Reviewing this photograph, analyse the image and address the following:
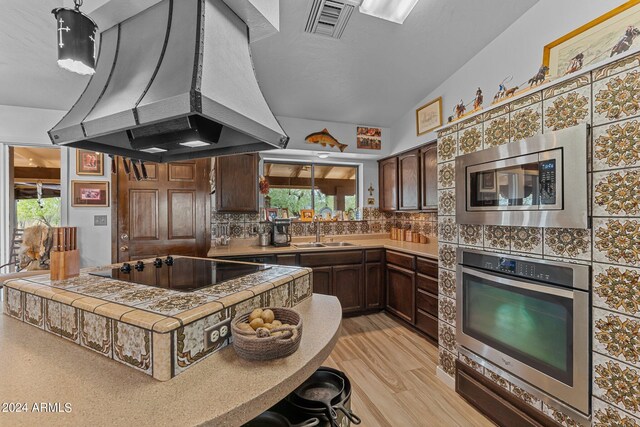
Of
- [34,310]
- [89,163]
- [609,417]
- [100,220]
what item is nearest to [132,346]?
[34,310]

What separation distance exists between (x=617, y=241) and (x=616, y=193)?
214 millimetres

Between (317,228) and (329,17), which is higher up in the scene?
(329,17)

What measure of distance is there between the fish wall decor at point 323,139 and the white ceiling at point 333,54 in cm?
40

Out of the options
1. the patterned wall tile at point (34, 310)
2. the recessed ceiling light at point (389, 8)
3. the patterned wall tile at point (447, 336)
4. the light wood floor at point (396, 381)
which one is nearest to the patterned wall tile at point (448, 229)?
the patterned wall tile at point (447, 336)

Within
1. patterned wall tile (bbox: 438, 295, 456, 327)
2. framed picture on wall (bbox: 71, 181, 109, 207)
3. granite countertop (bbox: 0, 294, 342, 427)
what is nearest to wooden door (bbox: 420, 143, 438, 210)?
patterned wall tile (bbox: 438, 295, 456, 327)

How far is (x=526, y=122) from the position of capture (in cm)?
162

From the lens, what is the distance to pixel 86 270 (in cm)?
163

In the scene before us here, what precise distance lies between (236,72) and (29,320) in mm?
1473

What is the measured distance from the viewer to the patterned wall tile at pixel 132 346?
2.74 feet

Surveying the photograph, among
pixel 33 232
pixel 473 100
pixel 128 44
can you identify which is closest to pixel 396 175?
pixel 473 100

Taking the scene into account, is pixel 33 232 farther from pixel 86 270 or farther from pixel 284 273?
pixel 284 273

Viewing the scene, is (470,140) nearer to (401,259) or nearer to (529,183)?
(529,183)

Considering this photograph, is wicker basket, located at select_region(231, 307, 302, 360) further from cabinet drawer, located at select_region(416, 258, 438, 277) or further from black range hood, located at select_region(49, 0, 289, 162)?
cabinet drawer, located at select_region(416, 258, 438, 277)

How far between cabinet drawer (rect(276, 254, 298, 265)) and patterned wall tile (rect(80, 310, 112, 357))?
2191mm
